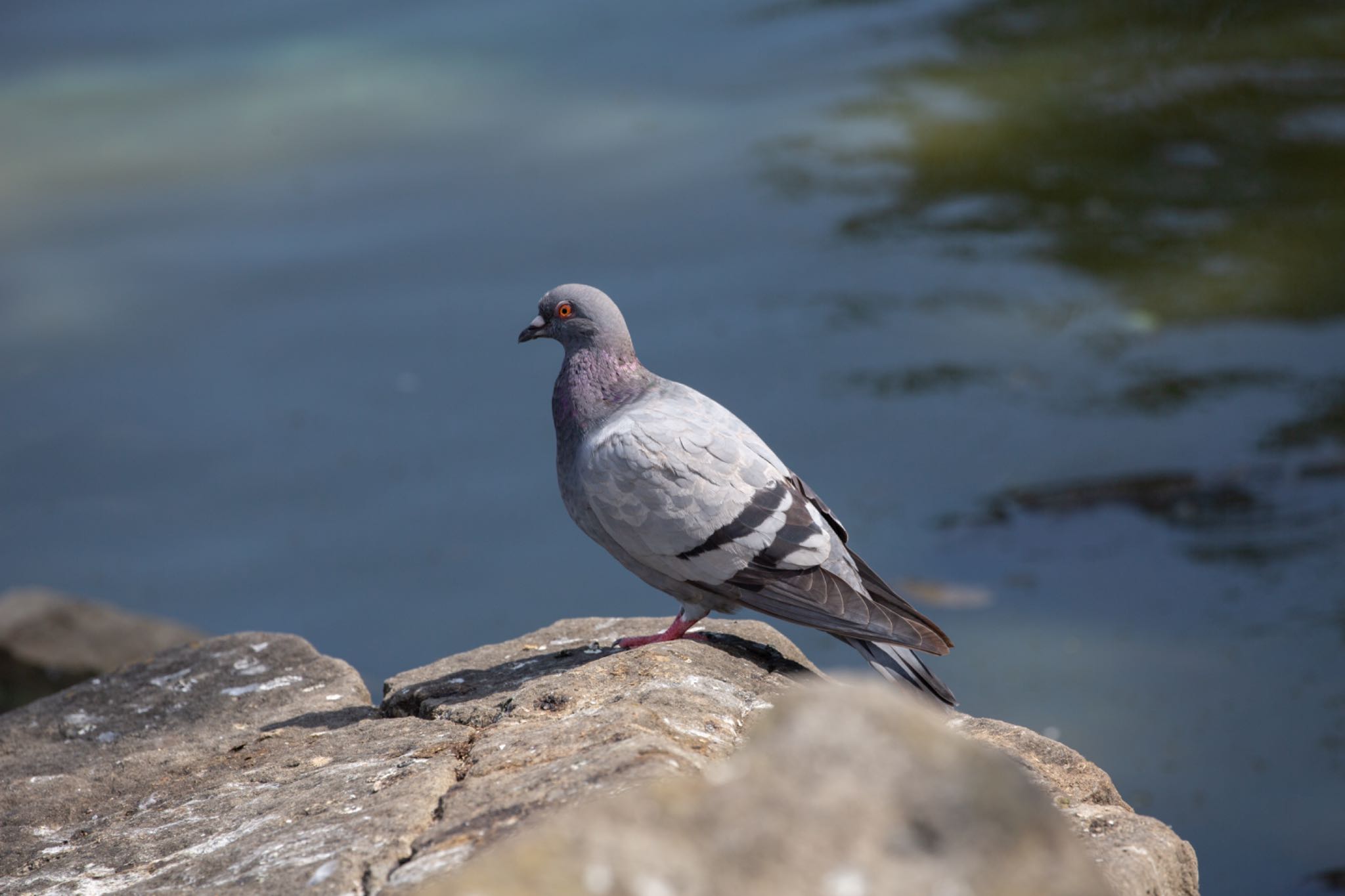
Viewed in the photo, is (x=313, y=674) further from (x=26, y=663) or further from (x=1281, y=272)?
(x=1281, y=272)

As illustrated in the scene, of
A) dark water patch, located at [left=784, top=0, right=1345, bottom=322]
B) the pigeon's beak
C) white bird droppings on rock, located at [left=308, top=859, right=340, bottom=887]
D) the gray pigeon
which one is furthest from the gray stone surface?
dark water patch, located at [left=784, top=0, right=1345, bottom=322]

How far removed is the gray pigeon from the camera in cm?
396

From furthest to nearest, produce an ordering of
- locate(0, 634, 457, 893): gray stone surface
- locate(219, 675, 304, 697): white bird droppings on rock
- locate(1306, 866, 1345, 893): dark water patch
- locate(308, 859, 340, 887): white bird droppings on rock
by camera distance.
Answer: locate(1306, 866, 1345, 893): dark water patch → locate(219, 675, 304, 697): white bird droppings on rock → locate(0, 634, 457, 893): gray stone surface → locate(308, 859, 340, 887): white bird droppings on rock

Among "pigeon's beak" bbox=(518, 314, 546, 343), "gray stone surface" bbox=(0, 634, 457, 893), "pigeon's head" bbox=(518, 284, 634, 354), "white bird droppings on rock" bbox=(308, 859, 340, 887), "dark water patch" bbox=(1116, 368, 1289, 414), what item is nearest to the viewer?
"white bird droppings on rock" bbox=(308, 859, 340, 887)

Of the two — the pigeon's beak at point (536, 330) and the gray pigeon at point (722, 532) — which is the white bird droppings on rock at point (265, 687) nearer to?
the gray pigeon at point (722, 532)

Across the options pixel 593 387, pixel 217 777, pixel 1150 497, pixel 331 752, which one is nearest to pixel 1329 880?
pixel 1150 497

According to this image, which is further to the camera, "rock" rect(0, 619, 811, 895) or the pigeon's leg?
the pigeon's leg

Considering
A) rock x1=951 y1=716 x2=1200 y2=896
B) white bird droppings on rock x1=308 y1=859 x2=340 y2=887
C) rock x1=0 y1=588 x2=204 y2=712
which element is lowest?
rock x1=0 y1=588 x2=204 y2=712

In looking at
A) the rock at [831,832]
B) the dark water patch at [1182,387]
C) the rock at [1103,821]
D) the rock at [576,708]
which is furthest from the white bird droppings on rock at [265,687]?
the dark water patch at [1182,387]

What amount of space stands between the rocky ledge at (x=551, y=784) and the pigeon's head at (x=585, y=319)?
1.01 m

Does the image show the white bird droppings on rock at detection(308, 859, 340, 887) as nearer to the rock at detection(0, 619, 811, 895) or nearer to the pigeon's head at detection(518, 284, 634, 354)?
the rock at detection(0, 619, 811, 895)

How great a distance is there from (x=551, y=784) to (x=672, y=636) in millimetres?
1514

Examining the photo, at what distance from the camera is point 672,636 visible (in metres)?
4.14

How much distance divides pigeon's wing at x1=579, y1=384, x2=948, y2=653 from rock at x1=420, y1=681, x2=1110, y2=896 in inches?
84.4
